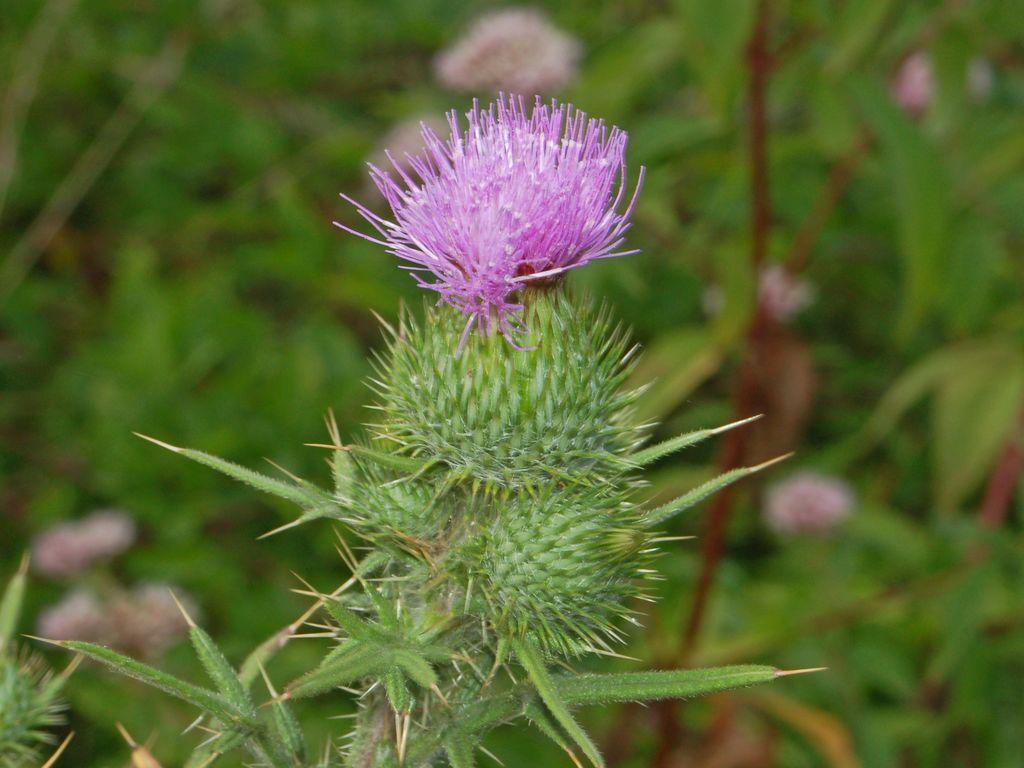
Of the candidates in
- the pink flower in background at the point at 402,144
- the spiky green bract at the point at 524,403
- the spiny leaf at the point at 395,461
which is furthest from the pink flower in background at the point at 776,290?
the spiny leaf at the point at 395,461

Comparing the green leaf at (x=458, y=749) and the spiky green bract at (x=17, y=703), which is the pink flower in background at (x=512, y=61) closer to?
the spiky green bract at (x=17, y=703)

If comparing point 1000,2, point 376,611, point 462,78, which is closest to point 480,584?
point 376,611

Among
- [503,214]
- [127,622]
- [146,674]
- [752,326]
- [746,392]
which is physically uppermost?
[752,326]

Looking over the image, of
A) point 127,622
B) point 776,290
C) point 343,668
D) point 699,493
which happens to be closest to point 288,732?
point 343,668

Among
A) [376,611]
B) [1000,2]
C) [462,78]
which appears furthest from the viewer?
[462,78]

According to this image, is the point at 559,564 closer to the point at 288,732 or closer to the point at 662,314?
the point at 288,732

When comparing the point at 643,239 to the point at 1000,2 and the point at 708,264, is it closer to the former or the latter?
the point at 708,264
